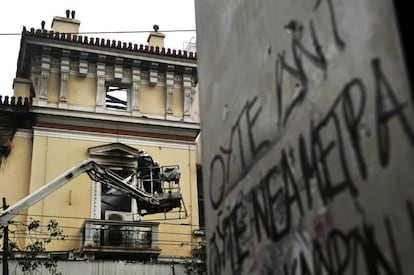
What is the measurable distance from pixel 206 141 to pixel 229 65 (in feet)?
2.84

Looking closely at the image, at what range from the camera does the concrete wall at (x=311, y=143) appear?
253 centimetres

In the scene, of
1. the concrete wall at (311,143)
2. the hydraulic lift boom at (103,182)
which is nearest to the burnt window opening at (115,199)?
the hydraulic lift boom at (103,182)

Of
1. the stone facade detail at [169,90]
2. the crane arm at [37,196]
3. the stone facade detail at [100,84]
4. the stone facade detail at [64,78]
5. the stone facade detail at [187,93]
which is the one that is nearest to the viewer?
the crane arm at [37,196]

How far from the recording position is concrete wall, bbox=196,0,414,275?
253cm

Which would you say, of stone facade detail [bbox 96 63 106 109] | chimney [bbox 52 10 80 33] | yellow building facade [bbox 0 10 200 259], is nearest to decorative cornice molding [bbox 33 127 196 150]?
yellow building facade [bbox 0 10 200 259]

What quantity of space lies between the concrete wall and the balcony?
42.2 feet

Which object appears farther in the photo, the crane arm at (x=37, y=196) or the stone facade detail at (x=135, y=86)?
the stone facade detail at (x=135, y=86)

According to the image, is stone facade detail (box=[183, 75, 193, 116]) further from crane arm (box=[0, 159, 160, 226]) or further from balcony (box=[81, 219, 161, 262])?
crane arm (box=[0, 159, 160, 226])

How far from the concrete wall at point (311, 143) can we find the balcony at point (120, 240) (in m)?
12.9

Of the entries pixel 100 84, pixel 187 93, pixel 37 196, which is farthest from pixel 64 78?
pixel 37 196

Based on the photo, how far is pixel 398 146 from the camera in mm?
2463

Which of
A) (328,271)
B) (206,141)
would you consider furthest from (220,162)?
(328,271)

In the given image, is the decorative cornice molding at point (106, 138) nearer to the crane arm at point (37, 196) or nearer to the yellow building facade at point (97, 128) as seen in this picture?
the yellow building facade at point (97, 128)

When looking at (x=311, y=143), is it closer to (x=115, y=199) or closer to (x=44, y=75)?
(x=115, y=199)
